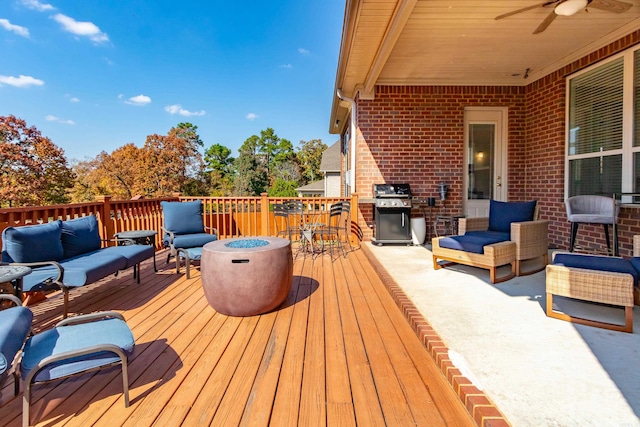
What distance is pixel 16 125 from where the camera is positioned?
53.6 ft

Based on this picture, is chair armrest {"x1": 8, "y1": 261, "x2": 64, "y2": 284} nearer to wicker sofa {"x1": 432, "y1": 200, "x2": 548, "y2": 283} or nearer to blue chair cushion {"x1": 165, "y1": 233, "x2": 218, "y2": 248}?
blue chair cushion {"x1": 165, "y1": 233, "x2": 218, "y2": 248}

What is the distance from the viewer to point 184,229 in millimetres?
4871

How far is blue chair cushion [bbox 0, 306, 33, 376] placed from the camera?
1371 mm

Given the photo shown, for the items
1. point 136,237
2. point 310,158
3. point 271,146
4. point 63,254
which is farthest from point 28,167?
point 310,158

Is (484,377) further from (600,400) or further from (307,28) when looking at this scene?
(307,28)

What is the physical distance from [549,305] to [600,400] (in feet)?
3.87

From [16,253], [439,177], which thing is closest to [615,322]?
[439,177]

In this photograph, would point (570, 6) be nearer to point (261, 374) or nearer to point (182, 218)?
point (261, 374)

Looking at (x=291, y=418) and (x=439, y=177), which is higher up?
(x=439, y=177)

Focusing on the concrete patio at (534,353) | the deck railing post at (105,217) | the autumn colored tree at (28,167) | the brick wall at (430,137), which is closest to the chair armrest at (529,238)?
the concrete patio at (534,353)

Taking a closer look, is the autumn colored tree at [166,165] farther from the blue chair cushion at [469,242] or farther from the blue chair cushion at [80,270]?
the blue chair cushion at [469,242]

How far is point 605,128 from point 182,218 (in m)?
6.16

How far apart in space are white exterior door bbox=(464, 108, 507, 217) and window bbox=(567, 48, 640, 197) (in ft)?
4.21

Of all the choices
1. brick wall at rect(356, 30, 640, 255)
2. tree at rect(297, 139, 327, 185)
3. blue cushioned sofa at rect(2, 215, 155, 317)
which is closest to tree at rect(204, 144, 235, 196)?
tree at rect(297, 139, 327, 185)
